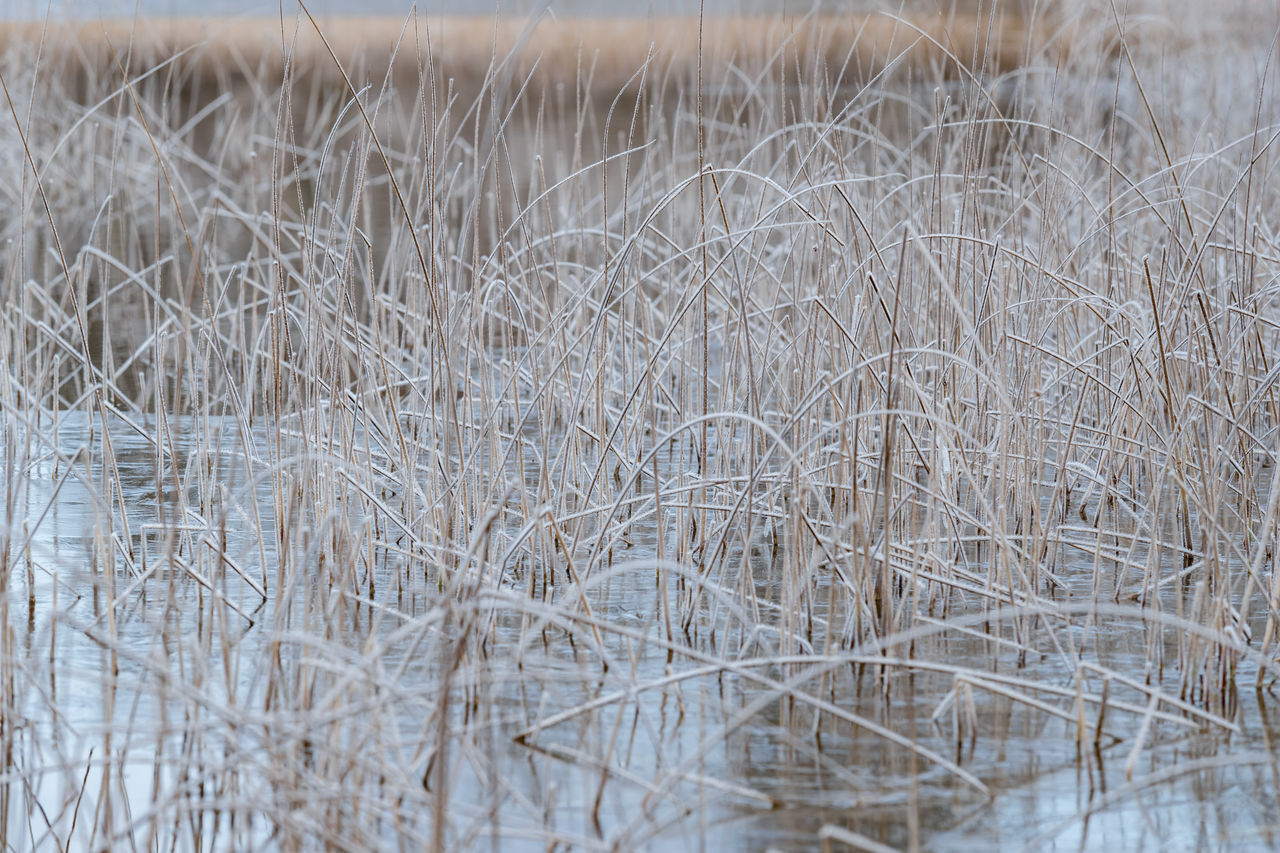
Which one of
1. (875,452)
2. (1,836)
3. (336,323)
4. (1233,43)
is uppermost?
(1233,43)

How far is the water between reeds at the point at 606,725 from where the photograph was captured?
1.87 metres

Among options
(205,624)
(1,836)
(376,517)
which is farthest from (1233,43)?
(1,836)

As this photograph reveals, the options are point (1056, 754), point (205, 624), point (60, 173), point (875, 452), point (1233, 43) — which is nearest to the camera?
point (1056, 754)

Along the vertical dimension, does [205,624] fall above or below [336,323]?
below

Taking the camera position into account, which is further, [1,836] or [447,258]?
[447,258]

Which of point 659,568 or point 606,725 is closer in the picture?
point 606,725

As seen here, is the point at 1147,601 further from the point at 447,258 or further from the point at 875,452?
the point at 447,258

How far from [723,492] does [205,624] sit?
0.99m

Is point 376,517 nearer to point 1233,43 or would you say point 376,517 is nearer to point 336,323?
point 336,323

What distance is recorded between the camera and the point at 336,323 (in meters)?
2.58

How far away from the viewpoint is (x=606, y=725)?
7.29ft

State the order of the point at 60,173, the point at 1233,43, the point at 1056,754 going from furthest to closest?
1. the point at 60,173
2. the point at 1233,43
3. the point at 1056,754

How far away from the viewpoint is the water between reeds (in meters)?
1.87

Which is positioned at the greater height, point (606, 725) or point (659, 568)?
point (659, 568)
